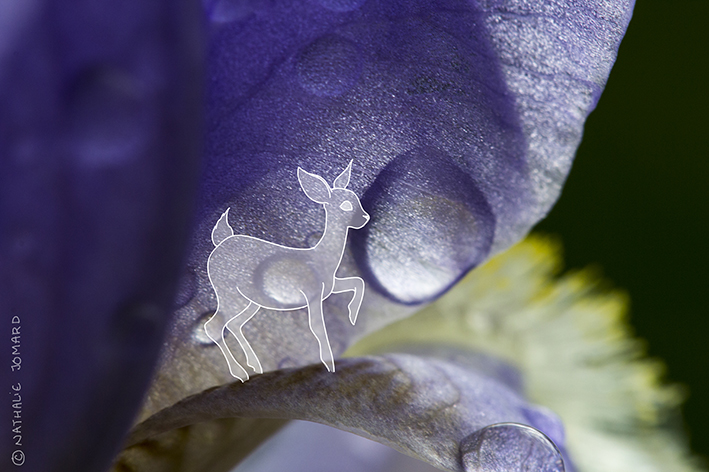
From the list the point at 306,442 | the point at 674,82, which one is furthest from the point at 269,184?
the point at 674,82

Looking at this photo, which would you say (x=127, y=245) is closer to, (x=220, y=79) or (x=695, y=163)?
(x=220, y=79)

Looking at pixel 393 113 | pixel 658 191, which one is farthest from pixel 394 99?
pixel 658 191

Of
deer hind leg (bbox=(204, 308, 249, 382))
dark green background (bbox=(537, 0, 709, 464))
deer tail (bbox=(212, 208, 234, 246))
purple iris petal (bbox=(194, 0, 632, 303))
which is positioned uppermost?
purple iris petal (bbox=(194, 0, 632, 303))

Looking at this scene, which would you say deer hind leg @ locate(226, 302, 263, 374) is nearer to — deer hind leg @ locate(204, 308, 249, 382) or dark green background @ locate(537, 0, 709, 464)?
deer hind leg @ locate(204, 308, 249, 382)

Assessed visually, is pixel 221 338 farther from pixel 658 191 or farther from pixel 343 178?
pixel 658 191

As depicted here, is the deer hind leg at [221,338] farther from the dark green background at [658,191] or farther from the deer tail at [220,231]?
the dark green background at [658,191]

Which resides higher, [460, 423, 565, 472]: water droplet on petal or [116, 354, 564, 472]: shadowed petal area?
[460, 423, 565, 472]: water droplet on petal

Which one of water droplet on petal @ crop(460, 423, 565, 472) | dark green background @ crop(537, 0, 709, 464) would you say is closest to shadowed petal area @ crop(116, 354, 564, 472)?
water droplet on petal @ crop(460, 423, 565, 472)
